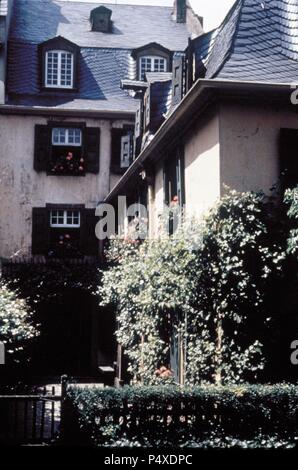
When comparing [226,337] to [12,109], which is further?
[12,109]

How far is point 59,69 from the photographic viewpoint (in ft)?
70.0

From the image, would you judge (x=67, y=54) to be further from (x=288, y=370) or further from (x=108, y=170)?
(x=288, y=370)

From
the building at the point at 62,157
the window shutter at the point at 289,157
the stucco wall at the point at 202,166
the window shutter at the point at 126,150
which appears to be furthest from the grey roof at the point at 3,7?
the window shutter at the point at 289,157

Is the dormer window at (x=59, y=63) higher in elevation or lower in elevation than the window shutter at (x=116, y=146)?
higher

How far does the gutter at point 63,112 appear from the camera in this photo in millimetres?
20125

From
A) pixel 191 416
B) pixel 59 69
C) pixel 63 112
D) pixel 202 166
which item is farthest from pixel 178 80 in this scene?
pixel 59 69

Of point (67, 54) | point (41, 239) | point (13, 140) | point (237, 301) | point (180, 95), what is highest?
point (67, 54)

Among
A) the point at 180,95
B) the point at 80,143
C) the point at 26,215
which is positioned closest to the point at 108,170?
the point at 80,143

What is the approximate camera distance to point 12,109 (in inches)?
792

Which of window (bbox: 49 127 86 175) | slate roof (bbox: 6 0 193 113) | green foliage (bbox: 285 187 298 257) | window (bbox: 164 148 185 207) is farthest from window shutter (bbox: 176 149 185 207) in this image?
slate roof (bbox: 6 0 193 113)

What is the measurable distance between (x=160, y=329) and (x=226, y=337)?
2367 mm

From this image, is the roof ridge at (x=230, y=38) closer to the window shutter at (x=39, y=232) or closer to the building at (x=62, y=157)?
the building at (x=62, y=157)

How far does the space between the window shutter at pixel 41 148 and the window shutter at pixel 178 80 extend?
8.51m

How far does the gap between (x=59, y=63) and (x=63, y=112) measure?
225 centimetres
